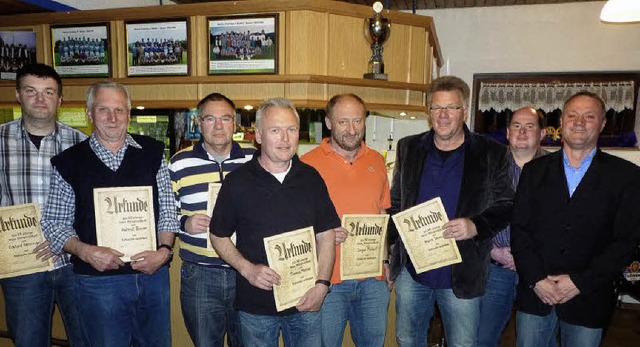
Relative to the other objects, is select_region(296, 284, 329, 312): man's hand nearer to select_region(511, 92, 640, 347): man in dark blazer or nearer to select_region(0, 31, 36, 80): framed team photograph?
select_region(511, 92, 640, 347): man in dark blazer

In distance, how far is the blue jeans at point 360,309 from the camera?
231 cm

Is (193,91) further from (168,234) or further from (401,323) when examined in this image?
(401,323)

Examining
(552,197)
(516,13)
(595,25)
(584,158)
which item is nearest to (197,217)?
(552,197)

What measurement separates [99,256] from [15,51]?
2753mm

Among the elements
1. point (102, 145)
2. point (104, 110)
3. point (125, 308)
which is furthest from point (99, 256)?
point (104, 110)

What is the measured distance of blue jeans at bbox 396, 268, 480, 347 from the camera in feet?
7.64

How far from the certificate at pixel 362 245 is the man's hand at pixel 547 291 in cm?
83

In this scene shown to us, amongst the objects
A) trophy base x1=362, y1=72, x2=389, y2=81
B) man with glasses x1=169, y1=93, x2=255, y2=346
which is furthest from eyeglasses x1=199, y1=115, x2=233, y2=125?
trophy base x1=362, y1=72, x2=389, y2=81

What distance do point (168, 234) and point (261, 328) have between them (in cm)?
75

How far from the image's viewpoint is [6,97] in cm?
383

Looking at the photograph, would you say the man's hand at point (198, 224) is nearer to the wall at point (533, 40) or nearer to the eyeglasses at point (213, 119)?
the eyeglasses at point (213, 119)

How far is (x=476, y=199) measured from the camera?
2289 mm

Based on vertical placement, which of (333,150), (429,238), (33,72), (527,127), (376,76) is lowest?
(429,238)

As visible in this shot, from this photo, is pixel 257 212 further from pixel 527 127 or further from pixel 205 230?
pixel 527 127
